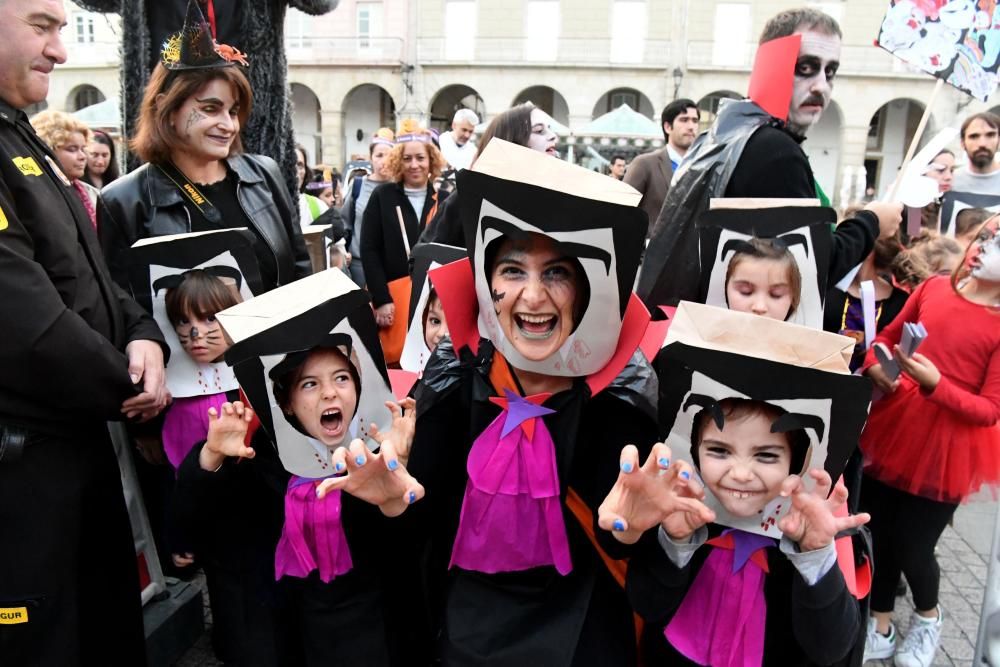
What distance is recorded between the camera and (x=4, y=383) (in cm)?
174

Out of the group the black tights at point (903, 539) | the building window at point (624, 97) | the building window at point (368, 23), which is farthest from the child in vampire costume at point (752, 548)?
the building window at point (624, 97)

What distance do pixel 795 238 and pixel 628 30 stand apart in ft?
Answer: 88.3

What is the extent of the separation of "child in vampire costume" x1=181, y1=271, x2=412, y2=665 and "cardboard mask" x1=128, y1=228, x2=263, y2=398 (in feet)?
1.50

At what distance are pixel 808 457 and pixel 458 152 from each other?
506 centimetres

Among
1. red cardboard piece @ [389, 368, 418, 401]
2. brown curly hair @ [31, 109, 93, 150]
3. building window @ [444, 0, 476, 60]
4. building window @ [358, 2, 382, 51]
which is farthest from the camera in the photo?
building window @ [358, 2, 382, 51]

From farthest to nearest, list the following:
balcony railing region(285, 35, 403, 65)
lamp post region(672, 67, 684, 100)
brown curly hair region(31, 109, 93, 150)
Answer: balcony railing region(285, 35, 403, 65) → lamp post region(672, 67, 684, 100) → brown curly hair region(31, 109, 93, 150)

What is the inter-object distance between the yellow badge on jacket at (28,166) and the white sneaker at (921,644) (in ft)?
11.5

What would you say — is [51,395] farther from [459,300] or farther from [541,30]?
[541,30]

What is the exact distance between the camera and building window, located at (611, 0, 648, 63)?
85.8 feet

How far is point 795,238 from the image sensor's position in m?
2.13

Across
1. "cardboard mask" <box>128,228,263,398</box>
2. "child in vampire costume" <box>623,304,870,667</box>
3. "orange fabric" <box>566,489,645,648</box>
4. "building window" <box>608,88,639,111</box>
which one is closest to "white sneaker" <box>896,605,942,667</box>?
"child in vampire costume" <box>623,304,870,667</box>

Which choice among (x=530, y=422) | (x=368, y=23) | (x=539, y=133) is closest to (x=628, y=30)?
(x=368, y=23)

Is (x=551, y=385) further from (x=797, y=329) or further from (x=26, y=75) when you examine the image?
(x=26, y=75)

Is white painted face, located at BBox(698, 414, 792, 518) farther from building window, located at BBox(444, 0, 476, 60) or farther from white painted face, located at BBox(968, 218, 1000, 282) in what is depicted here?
building window, located at BBox(444, 0, 476, 60)
